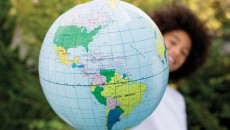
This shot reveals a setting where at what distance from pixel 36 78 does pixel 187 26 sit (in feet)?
5.31

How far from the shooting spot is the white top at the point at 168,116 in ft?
7.66

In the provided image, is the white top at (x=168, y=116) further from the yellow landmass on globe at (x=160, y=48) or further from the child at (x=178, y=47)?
the yellow landmass on globe at (x=160, y=48)

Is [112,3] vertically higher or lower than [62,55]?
higher

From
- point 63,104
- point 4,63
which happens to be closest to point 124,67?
point 63,104

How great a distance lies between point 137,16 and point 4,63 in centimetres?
239

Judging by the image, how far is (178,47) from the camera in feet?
8.46

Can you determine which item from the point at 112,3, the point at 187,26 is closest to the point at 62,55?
the point at 112,3

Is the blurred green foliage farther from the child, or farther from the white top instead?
the white top

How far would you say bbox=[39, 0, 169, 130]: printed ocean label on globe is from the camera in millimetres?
1303

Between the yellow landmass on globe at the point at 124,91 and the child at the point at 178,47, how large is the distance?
1035mm

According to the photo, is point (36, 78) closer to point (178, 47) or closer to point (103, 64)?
point (178, 47)

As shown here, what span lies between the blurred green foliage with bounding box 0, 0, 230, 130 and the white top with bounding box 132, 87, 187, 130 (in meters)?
0.91

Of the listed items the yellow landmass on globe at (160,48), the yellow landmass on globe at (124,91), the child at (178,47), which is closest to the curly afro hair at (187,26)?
the child at (178,47)

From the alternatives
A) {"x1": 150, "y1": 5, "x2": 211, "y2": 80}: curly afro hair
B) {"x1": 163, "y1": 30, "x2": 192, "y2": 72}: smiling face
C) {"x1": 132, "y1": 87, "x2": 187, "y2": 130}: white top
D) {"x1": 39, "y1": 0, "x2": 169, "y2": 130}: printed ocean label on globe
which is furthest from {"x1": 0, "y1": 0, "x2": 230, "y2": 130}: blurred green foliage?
{"x1": 39, "y1": 0, "x2": 169, "y2": 130}: printed ocean label on globe
